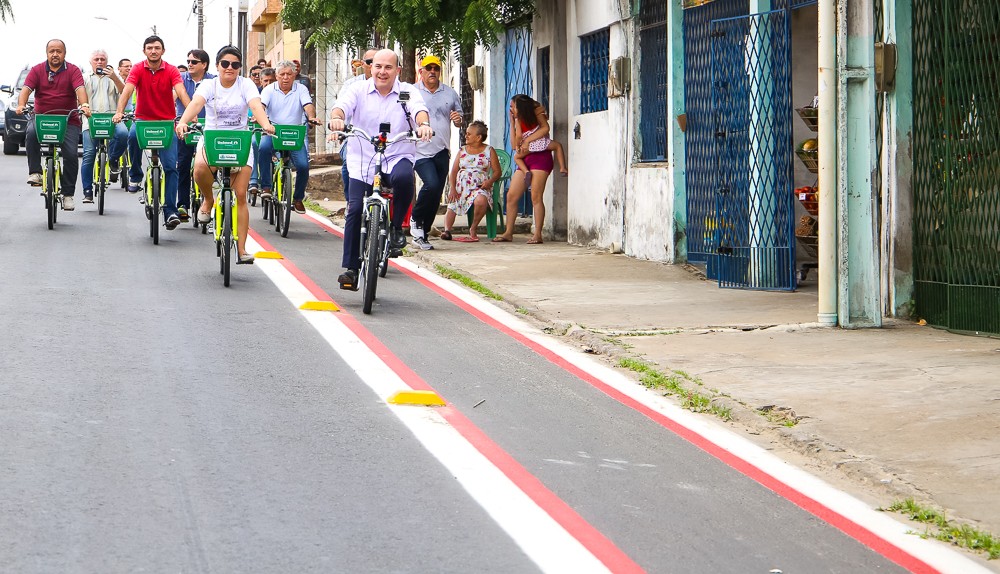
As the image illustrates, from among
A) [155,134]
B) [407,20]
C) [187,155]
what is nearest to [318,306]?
[155,134]

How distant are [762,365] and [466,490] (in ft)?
A: 11.1

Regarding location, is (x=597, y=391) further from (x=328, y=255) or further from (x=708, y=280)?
(x=328, y=255)

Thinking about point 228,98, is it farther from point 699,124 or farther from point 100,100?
point 100,100

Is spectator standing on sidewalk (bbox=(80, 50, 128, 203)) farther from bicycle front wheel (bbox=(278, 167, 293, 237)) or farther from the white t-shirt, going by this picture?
the white t-shirt

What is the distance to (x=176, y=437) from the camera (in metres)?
5.98

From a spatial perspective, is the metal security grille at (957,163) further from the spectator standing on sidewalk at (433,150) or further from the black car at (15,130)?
the black car at (15,130)

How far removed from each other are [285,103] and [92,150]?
2.77 m

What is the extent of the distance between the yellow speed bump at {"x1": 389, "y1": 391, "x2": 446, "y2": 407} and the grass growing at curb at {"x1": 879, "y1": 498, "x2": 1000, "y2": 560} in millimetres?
2378

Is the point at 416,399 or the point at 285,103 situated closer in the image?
the point at 416,399

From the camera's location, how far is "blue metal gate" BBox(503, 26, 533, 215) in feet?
62.9

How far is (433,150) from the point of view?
14.5 m

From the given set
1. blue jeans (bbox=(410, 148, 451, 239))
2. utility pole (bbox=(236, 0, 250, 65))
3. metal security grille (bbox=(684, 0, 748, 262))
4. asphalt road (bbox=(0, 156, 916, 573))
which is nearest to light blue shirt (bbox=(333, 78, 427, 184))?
asphalt road (bbox=(0, 156, 916, 573))

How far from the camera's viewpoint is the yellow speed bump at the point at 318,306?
33.4 ft

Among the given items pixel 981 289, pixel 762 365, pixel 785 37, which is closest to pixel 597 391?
pixel 762 365
